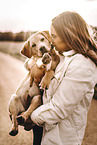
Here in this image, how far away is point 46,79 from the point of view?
1.04 metres

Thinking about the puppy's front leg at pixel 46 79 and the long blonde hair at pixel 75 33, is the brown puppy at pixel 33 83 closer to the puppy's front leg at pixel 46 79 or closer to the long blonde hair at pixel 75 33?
the puppy's front leg at pixel 46 79

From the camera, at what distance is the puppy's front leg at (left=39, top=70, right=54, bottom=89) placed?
102 centimetres

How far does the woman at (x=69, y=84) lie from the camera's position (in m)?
0.90

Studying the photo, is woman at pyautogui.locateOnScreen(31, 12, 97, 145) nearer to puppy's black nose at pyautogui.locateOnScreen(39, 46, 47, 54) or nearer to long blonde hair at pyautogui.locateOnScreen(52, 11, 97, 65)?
long blonde hair at pyautogui.locateOnScreen(52, 11, 97, 65)

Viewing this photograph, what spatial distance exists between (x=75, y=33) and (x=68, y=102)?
0.44 meters

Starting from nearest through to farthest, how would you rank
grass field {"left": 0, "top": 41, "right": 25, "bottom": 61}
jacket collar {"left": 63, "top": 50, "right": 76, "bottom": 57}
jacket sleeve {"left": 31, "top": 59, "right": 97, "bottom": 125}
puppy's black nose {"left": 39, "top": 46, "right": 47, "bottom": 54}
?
jacket sleeve {"left": 31, "top": 59, "right": 97, "bottom": 125}
jacket collar {"left": 63, "top": 50, "right": 76, "bottom": 57}
puppy's black nose {"left": 39, "top": 46, "right": 47, "bottom": 54}
grass field {"left": 0, "top": 41, "right": 25, "bottom": 61}

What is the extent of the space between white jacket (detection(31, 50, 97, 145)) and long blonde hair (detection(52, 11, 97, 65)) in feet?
0.16

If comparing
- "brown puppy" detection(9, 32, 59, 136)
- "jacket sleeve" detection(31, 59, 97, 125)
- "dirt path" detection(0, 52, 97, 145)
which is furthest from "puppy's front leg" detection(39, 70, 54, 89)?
"dirt path" detection(0, 52, 97, 145)

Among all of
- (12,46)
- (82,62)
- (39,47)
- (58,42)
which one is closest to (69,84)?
(82,62)

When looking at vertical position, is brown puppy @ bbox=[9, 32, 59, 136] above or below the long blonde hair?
below

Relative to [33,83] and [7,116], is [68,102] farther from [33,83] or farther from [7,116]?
[7,116]

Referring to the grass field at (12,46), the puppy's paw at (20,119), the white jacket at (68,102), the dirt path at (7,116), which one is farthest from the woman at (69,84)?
the grass field at (12,46)

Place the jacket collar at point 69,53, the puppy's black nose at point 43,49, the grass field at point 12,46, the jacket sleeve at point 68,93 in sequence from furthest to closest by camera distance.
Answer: the grass field at point 12,46, the puppy's black nose at point 43,49, the jacket collar at point 69,53, the jacket sleeve at point 68,93

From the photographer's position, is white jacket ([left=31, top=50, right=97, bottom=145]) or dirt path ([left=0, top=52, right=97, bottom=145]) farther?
dirt path ([left=0, top=52, right=97, bottom=145])
